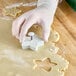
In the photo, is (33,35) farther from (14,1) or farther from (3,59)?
(14,1)

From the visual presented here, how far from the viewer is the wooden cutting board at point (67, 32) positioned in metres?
0.91

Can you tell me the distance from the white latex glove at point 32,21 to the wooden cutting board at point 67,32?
0.07 m

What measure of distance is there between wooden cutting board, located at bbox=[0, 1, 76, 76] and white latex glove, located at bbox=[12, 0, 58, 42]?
70 mm

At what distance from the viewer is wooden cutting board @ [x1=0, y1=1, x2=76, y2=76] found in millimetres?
908

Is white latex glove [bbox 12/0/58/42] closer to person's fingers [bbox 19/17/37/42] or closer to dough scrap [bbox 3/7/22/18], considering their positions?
person's fingers [bbox 19/17/37/42]

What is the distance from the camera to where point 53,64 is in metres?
0.88

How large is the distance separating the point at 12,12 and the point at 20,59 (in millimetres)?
255

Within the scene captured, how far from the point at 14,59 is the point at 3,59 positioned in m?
0.04

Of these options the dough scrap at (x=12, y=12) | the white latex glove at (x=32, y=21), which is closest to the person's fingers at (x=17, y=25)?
Result: the white latex glove at (x=32, y=21)

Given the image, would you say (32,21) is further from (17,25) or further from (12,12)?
(12,12)

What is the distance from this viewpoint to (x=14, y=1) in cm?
111

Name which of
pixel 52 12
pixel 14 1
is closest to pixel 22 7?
pixel 14 1

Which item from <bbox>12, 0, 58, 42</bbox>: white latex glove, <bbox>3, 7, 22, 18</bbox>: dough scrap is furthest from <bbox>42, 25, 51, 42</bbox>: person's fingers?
<bbox>3, 7, 22, 18</bbox>: dough scrap

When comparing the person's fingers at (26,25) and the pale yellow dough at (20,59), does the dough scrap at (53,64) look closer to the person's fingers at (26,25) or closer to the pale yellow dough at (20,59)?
the pale yellow dough at (20,59)
